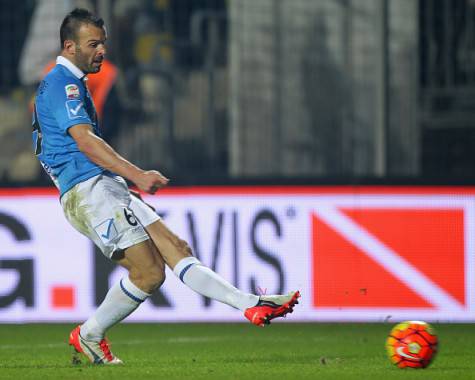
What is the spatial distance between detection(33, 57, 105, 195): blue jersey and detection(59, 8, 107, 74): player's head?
5cm

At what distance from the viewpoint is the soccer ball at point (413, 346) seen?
7117 millimetres

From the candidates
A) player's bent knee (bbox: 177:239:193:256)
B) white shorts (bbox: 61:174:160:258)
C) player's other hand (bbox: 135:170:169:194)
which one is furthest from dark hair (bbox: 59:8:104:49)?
player's bent knee (bbox: 177:239:193:256)

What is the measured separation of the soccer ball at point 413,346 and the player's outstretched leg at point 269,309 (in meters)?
0.57

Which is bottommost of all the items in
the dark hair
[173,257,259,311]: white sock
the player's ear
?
[173,257,259,311]: white sock

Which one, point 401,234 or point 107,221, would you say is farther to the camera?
point 401,234

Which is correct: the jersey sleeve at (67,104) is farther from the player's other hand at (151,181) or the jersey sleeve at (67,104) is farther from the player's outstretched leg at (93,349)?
the player's outstretched leg at (93,349)

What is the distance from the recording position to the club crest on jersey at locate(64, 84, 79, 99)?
7.17m

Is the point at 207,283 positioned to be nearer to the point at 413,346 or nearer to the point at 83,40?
the point at 413,346

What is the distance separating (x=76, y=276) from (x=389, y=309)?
2358 millimetres

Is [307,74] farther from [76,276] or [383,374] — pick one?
[383,374]

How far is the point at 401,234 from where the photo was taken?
10.8 metres

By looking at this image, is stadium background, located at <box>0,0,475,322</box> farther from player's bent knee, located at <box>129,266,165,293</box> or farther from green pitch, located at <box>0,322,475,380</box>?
player's bent knee, located at <box>129,266,165,293</box>

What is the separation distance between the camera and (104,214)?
7250 mm

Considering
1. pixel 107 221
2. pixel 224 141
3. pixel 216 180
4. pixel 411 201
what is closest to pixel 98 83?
pixel 224 141
